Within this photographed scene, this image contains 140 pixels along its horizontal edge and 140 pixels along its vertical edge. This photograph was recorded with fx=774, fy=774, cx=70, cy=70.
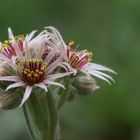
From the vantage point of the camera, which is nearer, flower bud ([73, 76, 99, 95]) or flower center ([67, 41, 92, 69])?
flower center ([67, 41, 92, 69])

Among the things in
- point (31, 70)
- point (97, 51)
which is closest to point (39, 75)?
point (31, 70)

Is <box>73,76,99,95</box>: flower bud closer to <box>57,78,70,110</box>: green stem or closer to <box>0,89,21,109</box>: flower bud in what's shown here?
<box>57,78,70,110</box>: green stem

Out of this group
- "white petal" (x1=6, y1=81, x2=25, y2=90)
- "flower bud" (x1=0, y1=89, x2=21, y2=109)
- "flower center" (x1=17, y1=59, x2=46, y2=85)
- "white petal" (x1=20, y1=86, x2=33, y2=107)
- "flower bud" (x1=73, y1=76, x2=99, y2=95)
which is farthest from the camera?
"flower bud" (x1=73, y1=76, x2=99, y2=95)

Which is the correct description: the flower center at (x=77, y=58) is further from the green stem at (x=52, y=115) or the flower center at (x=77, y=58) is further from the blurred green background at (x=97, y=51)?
the blurred green background at (x=97, y=51)

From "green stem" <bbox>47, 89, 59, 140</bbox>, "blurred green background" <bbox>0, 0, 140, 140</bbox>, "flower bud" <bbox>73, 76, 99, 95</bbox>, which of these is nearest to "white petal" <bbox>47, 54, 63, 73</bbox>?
"green stem" <bbox>47, 89, 59, 140</bbox>

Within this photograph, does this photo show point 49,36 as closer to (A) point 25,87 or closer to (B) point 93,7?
(A) point 25,87

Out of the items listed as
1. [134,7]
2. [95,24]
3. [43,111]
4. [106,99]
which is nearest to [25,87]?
[43,111]

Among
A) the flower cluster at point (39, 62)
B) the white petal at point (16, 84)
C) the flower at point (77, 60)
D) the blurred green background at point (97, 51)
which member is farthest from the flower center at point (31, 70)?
the blurred green background at point (97, 51)
